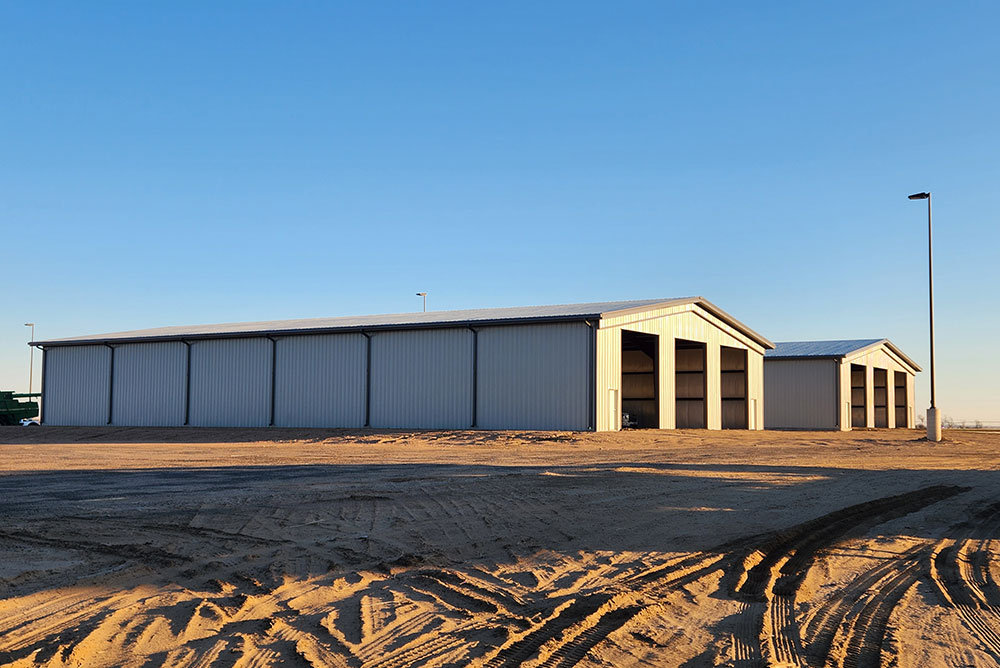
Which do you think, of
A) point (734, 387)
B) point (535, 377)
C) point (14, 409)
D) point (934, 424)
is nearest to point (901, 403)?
point (734, 387)

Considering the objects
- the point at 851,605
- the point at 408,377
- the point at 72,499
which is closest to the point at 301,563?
the point at 851,605

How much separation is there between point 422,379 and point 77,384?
20.9 metres

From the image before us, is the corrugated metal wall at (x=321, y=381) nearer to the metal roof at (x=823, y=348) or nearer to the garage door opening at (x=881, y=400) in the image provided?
the metal roof at (x=823, y=348)

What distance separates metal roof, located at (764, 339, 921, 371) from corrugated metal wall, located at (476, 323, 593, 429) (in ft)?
77.7

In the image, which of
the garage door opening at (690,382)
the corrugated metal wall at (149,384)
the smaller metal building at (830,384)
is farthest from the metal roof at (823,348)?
the corrugated metal wall at (149,384)

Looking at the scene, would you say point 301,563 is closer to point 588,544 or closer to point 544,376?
point 588,544

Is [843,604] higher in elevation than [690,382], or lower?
lower

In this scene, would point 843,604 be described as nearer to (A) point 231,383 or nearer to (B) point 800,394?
(A) point 231,383

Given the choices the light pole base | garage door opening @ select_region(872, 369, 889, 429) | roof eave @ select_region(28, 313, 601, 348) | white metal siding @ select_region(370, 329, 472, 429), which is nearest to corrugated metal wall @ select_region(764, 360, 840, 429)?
garage door opening @ select_region(872, 369, 889, 429)

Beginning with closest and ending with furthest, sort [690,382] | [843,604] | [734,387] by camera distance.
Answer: [843,604], [690,382], [734,387]

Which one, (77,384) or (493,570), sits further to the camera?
(77,384)

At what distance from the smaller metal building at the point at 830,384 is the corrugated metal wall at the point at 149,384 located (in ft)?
112

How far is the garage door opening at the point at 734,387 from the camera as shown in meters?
47.3

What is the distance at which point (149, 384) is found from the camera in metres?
44.2
